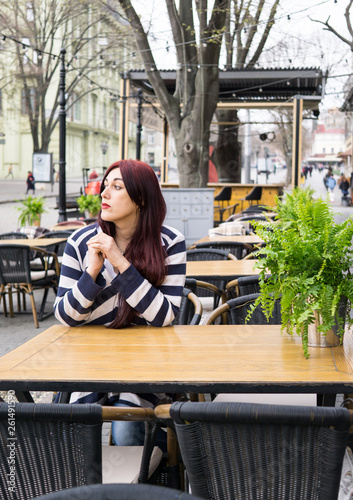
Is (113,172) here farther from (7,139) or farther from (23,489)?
(7,139)

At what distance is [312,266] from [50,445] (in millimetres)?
1244

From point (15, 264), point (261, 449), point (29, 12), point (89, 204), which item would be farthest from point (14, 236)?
point (29, 12)

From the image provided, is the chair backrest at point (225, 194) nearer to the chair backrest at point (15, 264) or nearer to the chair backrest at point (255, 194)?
the chair backrest at point (255, 194)

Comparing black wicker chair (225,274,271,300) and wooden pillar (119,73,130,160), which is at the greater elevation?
wooden pillar (119,73,130,160)

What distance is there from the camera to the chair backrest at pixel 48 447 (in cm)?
173

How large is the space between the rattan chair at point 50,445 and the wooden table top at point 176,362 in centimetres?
42

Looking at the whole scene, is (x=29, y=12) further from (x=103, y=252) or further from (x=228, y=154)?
(x=103, y=252)

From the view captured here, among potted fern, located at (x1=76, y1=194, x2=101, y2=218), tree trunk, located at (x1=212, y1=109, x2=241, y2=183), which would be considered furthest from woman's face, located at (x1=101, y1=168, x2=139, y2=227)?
tree trunk, located at (x1=212, y1=109, x2=241, y2=183)

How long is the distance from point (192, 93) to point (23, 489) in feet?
42.7

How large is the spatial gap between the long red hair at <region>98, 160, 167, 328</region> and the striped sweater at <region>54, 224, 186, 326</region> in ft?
0.19

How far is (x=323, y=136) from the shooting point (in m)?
166

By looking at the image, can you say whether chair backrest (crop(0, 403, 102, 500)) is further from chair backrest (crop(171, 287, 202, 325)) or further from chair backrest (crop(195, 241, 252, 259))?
chair backrest (crop(195, 241, 252, 259))

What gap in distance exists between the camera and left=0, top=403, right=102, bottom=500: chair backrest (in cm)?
173

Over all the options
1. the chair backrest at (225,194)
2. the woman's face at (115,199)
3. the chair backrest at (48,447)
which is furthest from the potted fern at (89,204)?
the chair backrest at (48,447)
